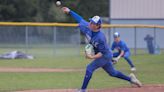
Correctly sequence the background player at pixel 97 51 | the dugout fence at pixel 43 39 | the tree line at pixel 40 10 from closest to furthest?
the background player at pixel 97 51 < the dugout fence at pixel 43 39 < the tree line at pixel 40 10

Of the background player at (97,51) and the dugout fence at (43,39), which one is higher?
the background player at (97,51)

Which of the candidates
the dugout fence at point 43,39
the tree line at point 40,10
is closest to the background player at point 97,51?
the dugout fence at point 43,39

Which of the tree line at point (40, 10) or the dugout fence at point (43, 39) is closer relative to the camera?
the dugout fence at point (43, 39)

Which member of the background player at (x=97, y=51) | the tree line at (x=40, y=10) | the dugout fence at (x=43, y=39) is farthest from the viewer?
the tree line at (x=40, y=10)

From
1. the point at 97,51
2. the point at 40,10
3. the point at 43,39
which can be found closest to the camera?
the point at 97,51

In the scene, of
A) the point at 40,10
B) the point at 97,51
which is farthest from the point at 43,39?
the point at 40,10

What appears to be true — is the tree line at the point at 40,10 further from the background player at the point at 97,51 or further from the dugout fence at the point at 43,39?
the background player at the point at 97,51

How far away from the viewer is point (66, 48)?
32812 mm

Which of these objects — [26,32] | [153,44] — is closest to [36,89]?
[26,32]

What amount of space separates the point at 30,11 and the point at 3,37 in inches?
1239

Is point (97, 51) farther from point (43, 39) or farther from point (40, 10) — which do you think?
point (40, 10)

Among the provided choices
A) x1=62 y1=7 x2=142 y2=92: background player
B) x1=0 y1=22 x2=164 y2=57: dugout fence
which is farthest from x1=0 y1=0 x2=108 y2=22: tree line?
x1=62 y1=7 x2=142 y2=92: background player

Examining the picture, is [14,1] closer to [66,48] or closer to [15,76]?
[66,48]

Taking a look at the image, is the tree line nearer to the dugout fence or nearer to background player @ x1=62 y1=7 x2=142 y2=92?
the dugout fence
